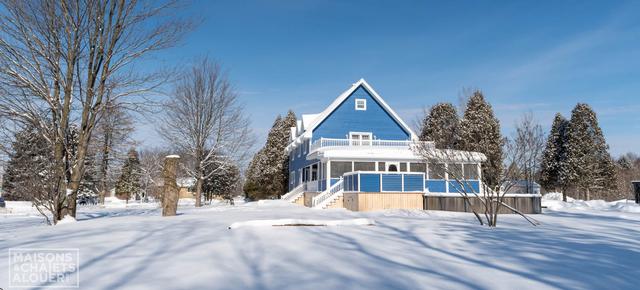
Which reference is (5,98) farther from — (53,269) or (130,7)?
(53,269)

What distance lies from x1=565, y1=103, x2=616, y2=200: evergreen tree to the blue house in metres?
16.3

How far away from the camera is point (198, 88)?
93.2 feet

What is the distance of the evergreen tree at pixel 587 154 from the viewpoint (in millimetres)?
35625

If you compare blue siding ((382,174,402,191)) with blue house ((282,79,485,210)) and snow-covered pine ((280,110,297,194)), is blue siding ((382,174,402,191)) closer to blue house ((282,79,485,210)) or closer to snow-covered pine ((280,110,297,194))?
blue house ((282,79,485,210))

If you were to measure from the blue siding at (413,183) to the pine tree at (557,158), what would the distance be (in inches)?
897

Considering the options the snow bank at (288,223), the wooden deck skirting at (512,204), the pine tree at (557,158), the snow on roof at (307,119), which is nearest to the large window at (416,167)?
the wooden deck skirting at (512,204)

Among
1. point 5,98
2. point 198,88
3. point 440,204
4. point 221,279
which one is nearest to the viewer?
point 221,279

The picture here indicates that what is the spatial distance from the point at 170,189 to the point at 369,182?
32.2 feet

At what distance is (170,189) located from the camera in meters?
14.8

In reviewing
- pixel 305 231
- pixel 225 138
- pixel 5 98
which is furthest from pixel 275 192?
pixel 305 231

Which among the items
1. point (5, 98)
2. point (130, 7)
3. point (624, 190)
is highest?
point (130, 7)

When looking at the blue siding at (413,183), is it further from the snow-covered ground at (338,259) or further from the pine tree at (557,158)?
the pine tree at (557,158)

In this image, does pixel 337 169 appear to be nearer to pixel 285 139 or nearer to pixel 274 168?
pixel 274 168

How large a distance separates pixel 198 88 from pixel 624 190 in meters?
54.3
